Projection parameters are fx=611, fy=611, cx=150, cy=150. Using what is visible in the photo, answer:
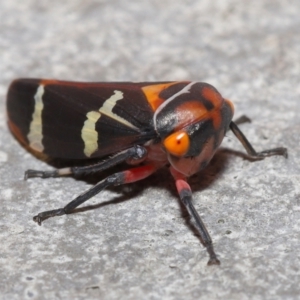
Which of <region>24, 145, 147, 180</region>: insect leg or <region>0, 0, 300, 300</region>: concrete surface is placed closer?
<region>0, 0, 300, 300</region>: concrete surface

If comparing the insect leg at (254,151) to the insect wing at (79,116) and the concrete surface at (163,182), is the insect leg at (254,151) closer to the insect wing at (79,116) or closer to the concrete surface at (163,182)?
the concrete surface at (163,182)

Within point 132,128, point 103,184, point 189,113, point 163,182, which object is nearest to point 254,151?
point 163,182

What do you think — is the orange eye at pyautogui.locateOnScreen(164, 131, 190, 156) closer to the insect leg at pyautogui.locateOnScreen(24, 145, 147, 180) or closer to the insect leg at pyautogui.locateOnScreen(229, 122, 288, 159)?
the insect leg at pyautogui.locateOnScreen(24, 145, 147, 180)

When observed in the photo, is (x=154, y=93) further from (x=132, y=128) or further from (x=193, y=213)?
(x=193, y=213)

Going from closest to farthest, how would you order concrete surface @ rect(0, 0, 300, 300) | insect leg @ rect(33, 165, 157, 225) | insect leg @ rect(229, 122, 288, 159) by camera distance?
concrete surface @ rect(0, 0, 300, 300)
insect leg @ rect(33, 165, 157, 225)
insect leg @ rect(229, 122, 288, 159)

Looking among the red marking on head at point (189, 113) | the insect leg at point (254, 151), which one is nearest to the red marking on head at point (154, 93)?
the red marking on head at point (189, 113)

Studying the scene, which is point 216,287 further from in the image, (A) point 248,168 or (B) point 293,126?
(B) point 293,126

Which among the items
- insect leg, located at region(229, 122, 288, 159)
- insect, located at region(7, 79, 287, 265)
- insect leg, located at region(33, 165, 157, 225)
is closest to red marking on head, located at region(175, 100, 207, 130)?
insect, located at region(7, 79, 287, 265)
